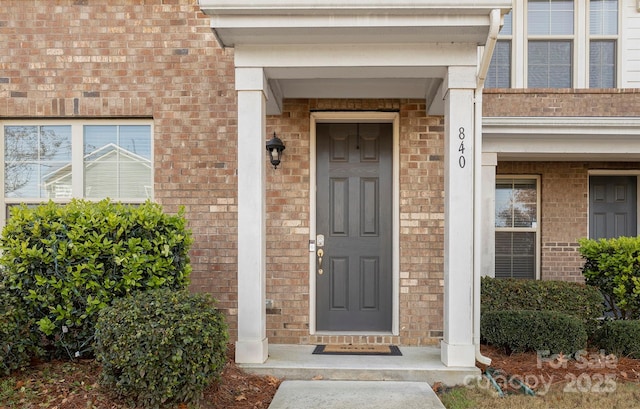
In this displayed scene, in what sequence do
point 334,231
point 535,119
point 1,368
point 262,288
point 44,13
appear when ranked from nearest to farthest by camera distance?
1. point 1,368
2. point 262,288
3. point 44,13
4. point 334,231
5. point 535,119

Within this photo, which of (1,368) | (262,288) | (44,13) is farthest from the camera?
(44,13)

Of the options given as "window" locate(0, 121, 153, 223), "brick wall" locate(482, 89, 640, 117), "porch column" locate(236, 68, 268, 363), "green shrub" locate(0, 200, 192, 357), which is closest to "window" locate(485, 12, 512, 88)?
"brick wall" locate(482, 89, 640, 117)

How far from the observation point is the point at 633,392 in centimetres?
385

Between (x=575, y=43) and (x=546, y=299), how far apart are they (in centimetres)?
374

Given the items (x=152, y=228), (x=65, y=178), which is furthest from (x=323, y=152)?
(x=65, y=178)

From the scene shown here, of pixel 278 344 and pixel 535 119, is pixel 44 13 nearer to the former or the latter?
pixel 278 344

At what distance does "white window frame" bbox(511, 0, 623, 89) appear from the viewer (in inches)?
253

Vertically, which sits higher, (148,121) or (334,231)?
(148,121)

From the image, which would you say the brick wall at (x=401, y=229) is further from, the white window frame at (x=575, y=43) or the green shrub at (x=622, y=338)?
the white window frame at (x=575, y=43)

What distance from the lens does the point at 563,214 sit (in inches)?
284

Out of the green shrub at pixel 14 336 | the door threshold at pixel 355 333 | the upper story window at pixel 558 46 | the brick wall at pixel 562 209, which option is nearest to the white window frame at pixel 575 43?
the upper story window at pixel 558 46

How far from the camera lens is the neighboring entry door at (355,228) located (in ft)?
16.9

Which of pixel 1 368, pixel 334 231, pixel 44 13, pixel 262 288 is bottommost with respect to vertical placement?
pixel 1 368

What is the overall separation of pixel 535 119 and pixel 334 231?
3.16 metres
